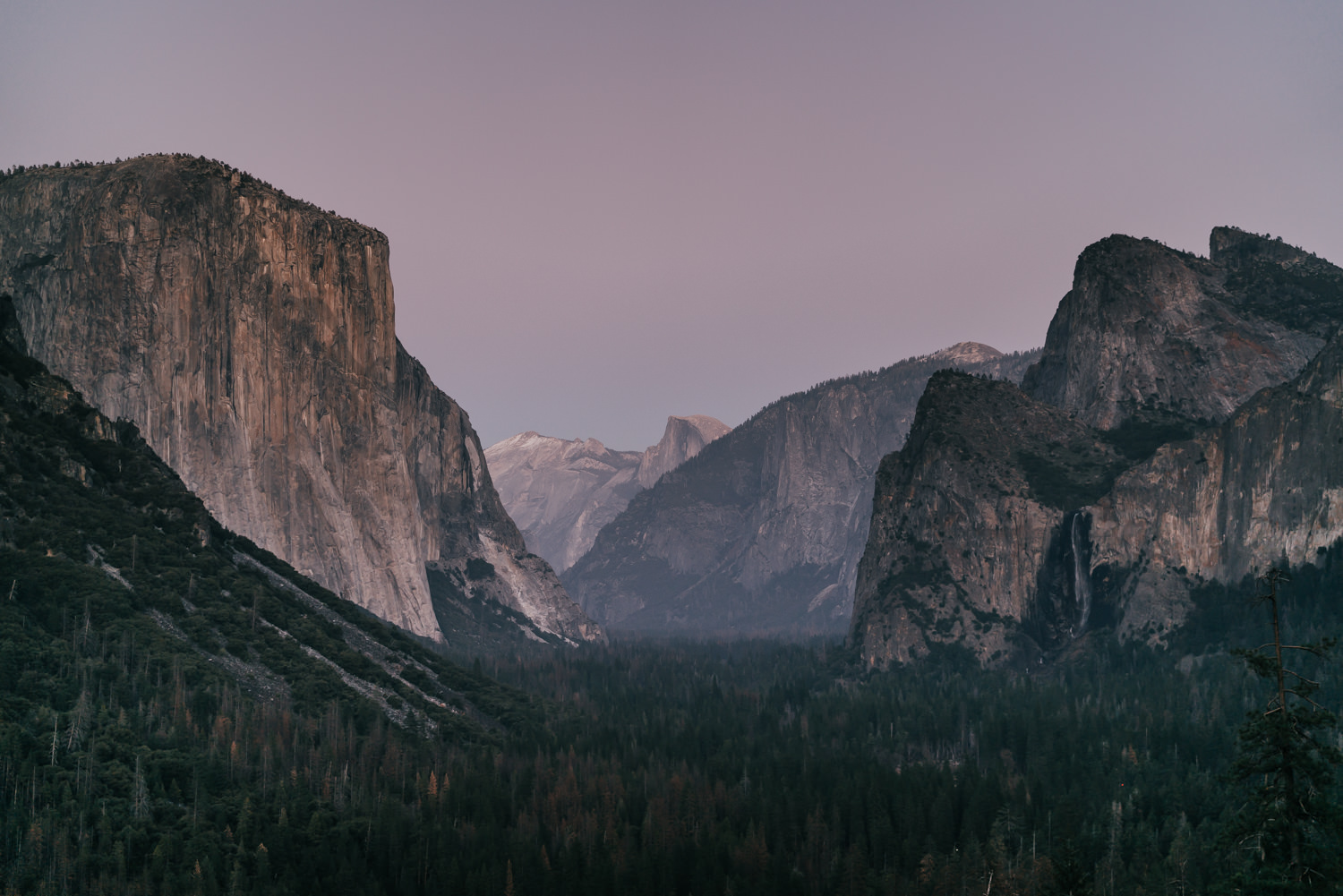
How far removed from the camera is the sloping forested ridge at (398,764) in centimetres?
10344

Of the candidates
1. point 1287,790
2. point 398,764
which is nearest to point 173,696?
point 398,764

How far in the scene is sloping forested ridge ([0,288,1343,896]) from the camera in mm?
103438

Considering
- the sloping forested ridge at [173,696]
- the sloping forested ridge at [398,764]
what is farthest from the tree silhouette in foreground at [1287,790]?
the sloping forested ridge at [173,696]

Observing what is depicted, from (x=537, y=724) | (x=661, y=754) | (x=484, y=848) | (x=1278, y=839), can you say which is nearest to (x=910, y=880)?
(x=484, y=848)

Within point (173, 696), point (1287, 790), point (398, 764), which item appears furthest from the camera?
point (398, 764)

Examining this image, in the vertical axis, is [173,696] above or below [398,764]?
above

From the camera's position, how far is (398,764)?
134125 mm

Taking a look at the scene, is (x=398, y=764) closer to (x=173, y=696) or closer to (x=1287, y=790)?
(x=173, y=696)

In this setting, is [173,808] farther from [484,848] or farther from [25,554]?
[25,554]

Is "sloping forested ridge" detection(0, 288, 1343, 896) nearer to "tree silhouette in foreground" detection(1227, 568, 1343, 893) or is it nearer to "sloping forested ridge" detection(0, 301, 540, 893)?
"sloping forested ridge" detection(0, 301, 540, 893)

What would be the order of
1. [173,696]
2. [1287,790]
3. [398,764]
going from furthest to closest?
[398,764] → [173,696] → [1287,790]

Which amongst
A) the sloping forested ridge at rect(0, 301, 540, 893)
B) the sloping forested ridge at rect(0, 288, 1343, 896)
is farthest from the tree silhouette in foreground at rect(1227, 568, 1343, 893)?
the sloping forested ridge at rect(0, 301, 540, 893)

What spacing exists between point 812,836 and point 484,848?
103 feet

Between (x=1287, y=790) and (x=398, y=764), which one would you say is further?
(x=398, y=764)
